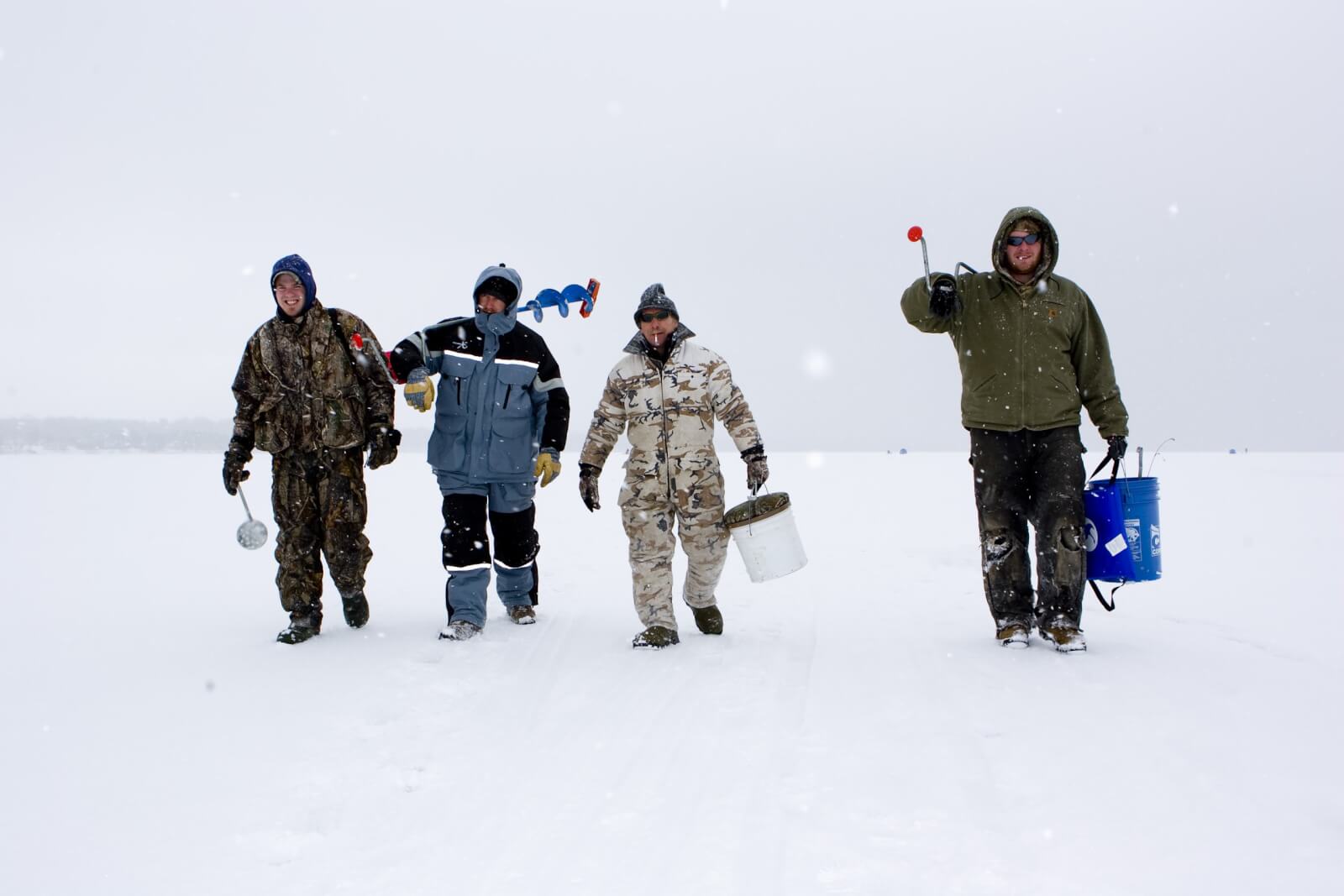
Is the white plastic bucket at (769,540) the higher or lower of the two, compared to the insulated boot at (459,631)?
higher

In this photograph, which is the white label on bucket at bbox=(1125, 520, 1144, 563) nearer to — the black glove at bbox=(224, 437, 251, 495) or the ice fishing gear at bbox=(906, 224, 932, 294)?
the ice fishing gear at bbox=(906, 224, 932, 294)

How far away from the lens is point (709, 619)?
521cm

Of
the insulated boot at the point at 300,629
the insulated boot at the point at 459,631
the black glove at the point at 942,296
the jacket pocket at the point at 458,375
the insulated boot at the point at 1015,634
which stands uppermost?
the black glove at the point at 942,296

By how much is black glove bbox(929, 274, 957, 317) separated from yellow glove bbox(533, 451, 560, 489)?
243cm

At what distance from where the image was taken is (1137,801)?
2703 millimetres

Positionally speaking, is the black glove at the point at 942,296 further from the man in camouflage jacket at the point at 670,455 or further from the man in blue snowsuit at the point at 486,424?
the man in blue snowsuit at the point at 486,424

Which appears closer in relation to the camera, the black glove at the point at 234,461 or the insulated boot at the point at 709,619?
the black glove at the point at 234,461

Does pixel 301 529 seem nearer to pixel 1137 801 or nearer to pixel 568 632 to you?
pixel 568 632

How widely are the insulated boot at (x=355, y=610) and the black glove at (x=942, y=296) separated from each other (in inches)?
150

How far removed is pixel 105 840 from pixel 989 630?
15.0ft

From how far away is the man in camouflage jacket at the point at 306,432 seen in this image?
4973 mm

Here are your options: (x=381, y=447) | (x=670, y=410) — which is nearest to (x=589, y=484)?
(x=670, y=410)

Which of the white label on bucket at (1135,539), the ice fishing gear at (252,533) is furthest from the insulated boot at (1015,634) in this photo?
the ice fishing gear at (252,533)

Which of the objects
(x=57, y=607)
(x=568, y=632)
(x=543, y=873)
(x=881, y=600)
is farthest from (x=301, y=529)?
(x=881, y=600)
